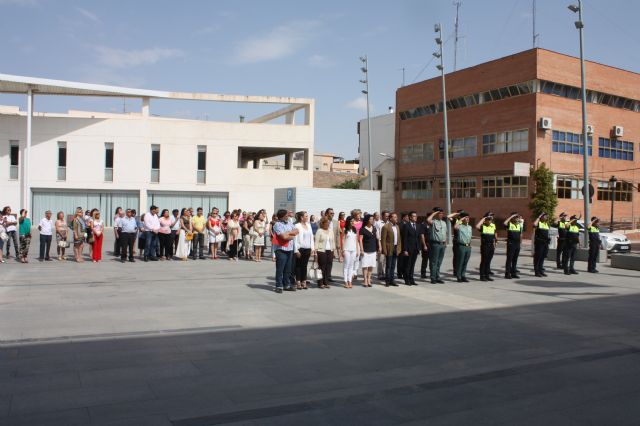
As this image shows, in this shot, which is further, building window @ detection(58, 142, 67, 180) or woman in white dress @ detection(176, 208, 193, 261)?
building window @ detection(58, 142, 67, 180)

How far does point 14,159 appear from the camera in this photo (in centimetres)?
3656

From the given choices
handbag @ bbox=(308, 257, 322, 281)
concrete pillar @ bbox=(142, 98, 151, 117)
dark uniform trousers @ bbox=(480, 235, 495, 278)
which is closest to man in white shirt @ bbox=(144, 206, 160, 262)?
handbag @ bbox=(308, 257, 322, 281)

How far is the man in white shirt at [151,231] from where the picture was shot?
57.2 feet

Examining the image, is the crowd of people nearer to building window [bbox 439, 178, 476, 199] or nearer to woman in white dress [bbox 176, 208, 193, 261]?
woman in white dress [bbox 176, 208, 193, 261]

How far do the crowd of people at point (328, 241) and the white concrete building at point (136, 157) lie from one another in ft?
61.4

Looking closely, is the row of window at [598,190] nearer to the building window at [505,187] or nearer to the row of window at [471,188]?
the building window at [505,187]

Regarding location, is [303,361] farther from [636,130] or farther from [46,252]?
[636,130]

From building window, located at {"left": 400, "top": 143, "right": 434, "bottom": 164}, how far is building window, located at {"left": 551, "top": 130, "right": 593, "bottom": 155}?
11.4 metres

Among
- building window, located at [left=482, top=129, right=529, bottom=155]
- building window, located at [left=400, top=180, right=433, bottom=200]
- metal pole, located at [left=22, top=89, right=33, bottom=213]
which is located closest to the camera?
metal pole, located at [left=22, top=89, right=33, bottom=213]

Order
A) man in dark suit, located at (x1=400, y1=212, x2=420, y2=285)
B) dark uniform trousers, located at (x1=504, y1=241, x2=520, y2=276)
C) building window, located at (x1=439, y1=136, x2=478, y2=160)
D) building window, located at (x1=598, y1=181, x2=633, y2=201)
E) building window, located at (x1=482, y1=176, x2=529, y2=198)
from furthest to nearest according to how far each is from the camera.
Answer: building window, located at (x1=439, y1=136, x2=478, y2=160) → building window, located at (x1=598, y1=181, x2=633, y2=201) → building window, located at (x1=482, y1=176, x2=529, y2=198) → dark uniform trousers, located at (x1=504, y1=241, x2=520, y2=276) → man in dark suit, located at (x1=400, y1=212, x2=420, y2=285)

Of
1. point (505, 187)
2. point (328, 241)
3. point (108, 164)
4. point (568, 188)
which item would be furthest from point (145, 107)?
point (568, 188)

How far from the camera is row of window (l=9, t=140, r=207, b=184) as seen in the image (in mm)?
36500

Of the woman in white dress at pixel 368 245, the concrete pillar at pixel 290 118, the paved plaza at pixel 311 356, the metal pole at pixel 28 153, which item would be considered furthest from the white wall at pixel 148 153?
the woman in white dress at pixel 368 245

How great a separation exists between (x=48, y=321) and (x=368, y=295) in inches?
246
